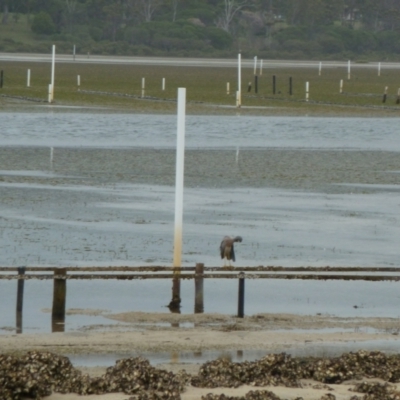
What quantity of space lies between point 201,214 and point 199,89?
4816 centimetres

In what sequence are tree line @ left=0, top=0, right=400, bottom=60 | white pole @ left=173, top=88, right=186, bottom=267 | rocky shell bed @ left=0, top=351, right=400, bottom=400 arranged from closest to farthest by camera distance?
rocky shell bed @ left=0, top=351, right=400, bottom=400 < white pole @ left=173, top=88, right=186, bottom=267 < tree line @ left=0, top=0, right=400, bottom=60

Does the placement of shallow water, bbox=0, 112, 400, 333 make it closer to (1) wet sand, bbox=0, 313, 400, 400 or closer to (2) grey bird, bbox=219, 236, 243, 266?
(2) grey bird, bbox=219, 236, 243, 266

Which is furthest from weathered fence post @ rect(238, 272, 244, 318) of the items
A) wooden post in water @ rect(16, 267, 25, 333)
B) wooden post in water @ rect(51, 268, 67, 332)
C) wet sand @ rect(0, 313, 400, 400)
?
wooden post in water @ rect(16, 267, 25, 333)

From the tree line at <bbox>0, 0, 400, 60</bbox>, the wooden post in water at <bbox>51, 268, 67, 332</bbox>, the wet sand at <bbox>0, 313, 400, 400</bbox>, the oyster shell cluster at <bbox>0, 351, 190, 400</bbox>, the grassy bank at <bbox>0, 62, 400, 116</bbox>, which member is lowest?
the oyster shell cluster at <bbox>0, 351, 190, 400</bbox>

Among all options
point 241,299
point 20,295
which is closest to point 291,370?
point 241,299

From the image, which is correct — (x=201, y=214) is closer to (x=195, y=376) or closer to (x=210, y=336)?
(x=210, y=336)

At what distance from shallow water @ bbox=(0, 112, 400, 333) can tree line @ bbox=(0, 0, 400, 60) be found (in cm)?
9597

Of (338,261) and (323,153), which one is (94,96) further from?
(338,261)

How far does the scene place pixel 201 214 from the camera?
78.4 feet

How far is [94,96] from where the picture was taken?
6303cm

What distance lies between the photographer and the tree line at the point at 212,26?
13950 centimetres

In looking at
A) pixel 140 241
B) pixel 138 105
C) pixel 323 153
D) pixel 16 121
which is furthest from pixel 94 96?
pixel 140 241

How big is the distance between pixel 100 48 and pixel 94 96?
239 feet

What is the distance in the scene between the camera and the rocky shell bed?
1089 centimetres
